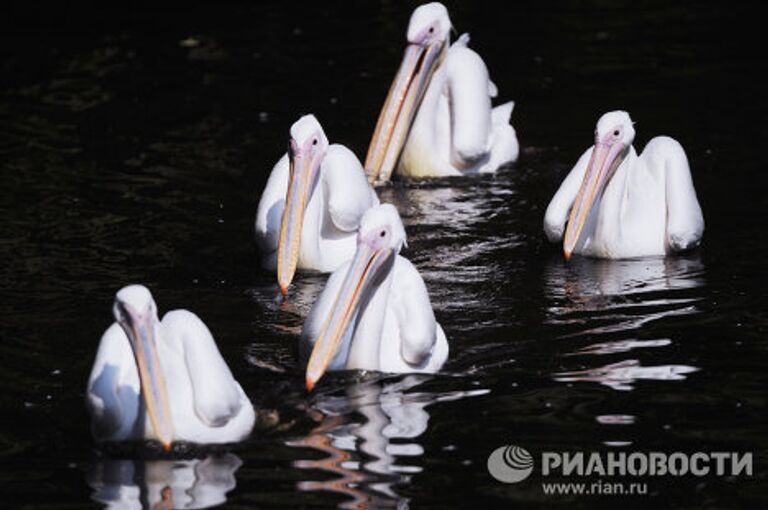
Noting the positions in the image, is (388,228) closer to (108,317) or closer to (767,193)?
(108,317)

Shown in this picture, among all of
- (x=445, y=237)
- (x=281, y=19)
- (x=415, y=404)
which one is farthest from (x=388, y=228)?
(x=281, y=19)

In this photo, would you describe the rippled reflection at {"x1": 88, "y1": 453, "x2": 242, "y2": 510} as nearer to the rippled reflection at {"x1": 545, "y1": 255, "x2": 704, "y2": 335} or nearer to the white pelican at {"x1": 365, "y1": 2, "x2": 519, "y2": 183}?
the rippled reflection at {"x1": 545, "y1": 255, "x2": 704, "y2": 335}

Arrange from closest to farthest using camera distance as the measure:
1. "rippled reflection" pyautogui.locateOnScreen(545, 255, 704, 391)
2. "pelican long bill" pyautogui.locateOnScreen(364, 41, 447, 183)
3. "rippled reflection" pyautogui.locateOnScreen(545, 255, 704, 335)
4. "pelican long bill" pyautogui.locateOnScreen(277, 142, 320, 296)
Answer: "rippled reflection" pyautogui.locateOnScreen(545, 255, 704, 391)
"rippled reflection" pyautogui.locateOnScreen(545, 255, 704, 335)
"pelican long bill" pyautogui.locateOnScreen(277, 142, 320, 296)
"pelican long bill" pyautogui.locateOnScreen(364, 41, 447, 183)

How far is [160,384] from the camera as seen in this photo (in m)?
5.55

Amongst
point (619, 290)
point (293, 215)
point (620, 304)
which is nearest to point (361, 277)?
point (293, 215)

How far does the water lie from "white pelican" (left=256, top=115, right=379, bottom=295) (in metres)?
0.14

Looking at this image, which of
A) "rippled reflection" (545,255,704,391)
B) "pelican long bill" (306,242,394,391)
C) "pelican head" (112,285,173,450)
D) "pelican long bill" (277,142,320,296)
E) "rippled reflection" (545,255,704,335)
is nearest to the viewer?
"pelican head" (112,285,173,450)

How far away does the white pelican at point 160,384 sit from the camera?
5551 mm

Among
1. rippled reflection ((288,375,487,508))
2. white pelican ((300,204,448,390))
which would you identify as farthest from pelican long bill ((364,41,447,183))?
rippled reflection ((288,375,487,508))

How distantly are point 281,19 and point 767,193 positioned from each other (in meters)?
6.40

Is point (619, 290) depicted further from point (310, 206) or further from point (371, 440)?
point (371, 440)

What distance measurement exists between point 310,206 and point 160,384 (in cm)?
245

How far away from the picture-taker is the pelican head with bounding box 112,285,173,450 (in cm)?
553

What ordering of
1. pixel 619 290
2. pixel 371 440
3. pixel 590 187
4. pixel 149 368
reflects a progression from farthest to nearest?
pixel 590 187 → pixel 619 290 → pixel 371 440 → pixel 149 368
